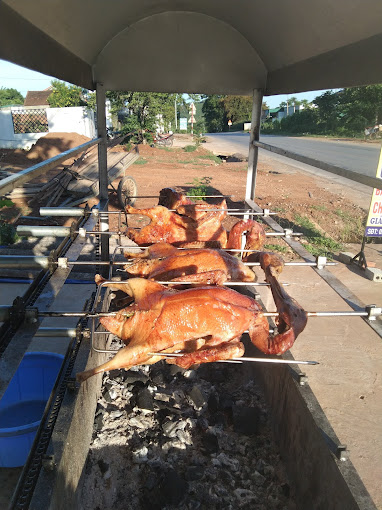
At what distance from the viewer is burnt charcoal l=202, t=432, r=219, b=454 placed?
9.68 feet

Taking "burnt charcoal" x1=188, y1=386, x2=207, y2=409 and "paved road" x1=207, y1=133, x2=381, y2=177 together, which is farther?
"paved road" x1=207, y1=133, x2=381, y2=177

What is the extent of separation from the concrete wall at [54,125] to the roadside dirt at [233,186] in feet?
11.0

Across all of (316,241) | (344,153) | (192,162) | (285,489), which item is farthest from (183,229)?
(192,162)

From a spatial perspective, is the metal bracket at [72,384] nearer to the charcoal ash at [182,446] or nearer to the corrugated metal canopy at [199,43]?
the charcoal ash at [182,446]

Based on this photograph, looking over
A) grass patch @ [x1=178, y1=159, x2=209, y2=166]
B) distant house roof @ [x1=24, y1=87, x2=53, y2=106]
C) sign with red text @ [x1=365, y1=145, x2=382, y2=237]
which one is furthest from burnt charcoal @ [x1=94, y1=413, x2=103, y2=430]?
distant house roof @ [x1=24, y1=87, x2=53, y2=106]

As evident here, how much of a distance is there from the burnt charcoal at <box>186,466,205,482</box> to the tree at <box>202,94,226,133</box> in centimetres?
4936

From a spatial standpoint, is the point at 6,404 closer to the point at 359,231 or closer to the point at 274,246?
the point at 274,246

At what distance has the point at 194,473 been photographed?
8.94 feet

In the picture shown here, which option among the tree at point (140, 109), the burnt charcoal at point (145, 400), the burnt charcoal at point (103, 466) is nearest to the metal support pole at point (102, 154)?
the burnt charcoal at point (145, 400)

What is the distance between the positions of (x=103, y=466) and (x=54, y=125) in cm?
2432

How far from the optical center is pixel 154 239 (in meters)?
3.68

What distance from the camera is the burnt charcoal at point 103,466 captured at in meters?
2.75

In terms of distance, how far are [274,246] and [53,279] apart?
5.88 meters

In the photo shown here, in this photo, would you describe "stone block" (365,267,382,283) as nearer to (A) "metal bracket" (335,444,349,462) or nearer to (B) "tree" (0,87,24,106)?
(A) "metal bracket" (335,444,349,462)
